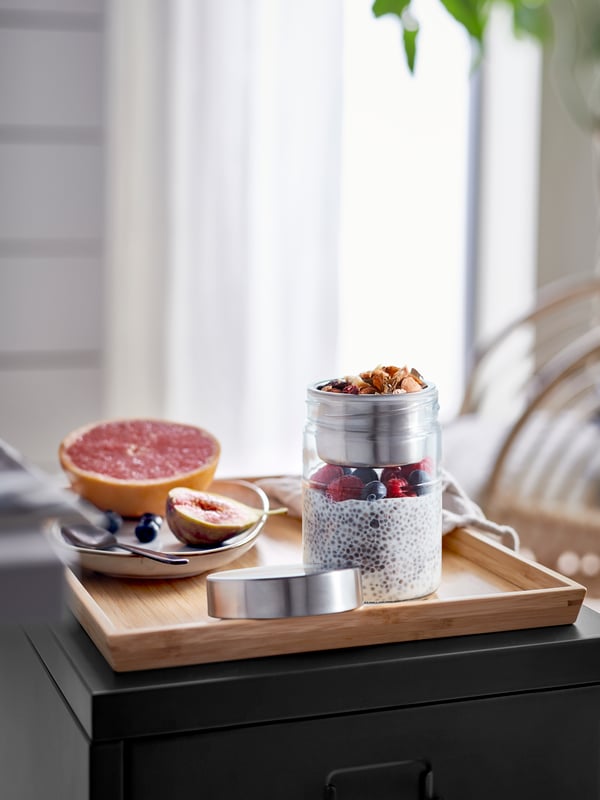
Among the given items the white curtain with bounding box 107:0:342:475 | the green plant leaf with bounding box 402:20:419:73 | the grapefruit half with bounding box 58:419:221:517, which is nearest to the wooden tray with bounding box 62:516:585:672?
the grapefruit half with bounding box 58:419:221:517

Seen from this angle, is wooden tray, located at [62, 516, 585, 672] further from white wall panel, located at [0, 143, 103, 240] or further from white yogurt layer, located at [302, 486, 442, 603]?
white wall panel, located at [0, 143, 103, 240]

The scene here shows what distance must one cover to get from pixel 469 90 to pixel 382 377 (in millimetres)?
3028

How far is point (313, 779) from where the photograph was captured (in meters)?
0.71

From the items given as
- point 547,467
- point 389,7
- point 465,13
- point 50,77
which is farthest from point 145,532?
point 50,77

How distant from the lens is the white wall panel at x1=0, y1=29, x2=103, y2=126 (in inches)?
115

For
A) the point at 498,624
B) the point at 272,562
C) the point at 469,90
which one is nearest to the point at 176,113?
the point at 469,90

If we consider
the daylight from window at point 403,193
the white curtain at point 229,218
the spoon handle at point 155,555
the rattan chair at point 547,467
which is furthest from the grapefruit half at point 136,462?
the daylight from window at point 403,193

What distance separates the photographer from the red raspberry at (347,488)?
0.77 metres

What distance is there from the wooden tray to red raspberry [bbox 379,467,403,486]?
9cm

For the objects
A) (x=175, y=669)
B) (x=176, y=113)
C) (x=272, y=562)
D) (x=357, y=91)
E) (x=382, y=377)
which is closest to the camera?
(x=175, y=669)

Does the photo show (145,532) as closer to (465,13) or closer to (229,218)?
(465,13)

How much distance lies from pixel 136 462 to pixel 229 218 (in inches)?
84.3

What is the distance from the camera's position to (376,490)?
77 cm

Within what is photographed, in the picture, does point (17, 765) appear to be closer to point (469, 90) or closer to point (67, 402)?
point (67, 402)
